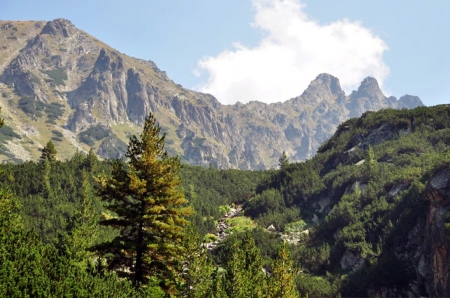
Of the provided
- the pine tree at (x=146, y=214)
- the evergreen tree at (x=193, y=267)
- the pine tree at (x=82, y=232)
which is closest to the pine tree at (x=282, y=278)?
the evergreen tree at (x=193, y=267)

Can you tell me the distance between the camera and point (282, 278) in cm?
2338

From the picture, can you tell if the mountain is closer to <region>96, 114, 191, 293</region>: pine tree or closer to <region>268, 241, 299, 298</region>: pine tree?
<region>268, 241, 299, 298</region>: pine tree

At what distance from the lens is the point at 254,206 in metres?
59.9

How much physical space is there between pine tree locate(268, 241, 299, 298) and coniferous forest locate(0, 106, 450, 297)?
91 millimetres

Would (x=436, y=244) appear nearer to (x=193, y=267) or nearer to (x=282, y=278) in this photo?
(x=282, y=278)

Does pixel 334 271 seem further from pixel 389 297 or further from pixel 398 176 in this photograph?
pixel 398 176

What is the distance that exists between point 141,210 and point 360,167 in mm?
43608

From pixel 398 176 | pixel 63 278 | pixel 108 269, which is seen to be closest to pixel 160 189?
pixel 108 269

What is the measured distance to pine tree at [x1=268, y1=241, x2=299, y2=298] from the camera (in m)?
22.2

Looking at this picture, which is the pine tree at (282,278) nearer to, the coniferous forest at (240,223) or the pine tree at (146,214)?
the coniferous forest at (240,223)

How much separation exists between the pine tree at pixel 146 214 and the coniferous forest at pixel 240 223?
0.06 m

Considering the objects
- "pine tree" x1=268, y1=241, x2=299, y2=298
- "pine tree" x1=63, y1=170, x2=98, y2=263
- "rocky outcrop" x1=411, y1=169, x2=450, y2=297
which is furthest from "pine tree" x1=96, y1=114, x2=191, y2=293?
"rocky outcrop" x1=411, y1=169, x2=450, y2=297

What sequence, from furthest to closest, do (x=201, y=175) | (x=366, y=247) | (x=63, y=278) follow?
1. (x=201, y=175)
2. (x=366, y=247)
3. (x=63, y=278)

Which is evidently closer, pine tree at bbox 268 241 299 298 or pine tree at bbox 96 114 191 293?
pine tree at bbox 96 114 191 293
